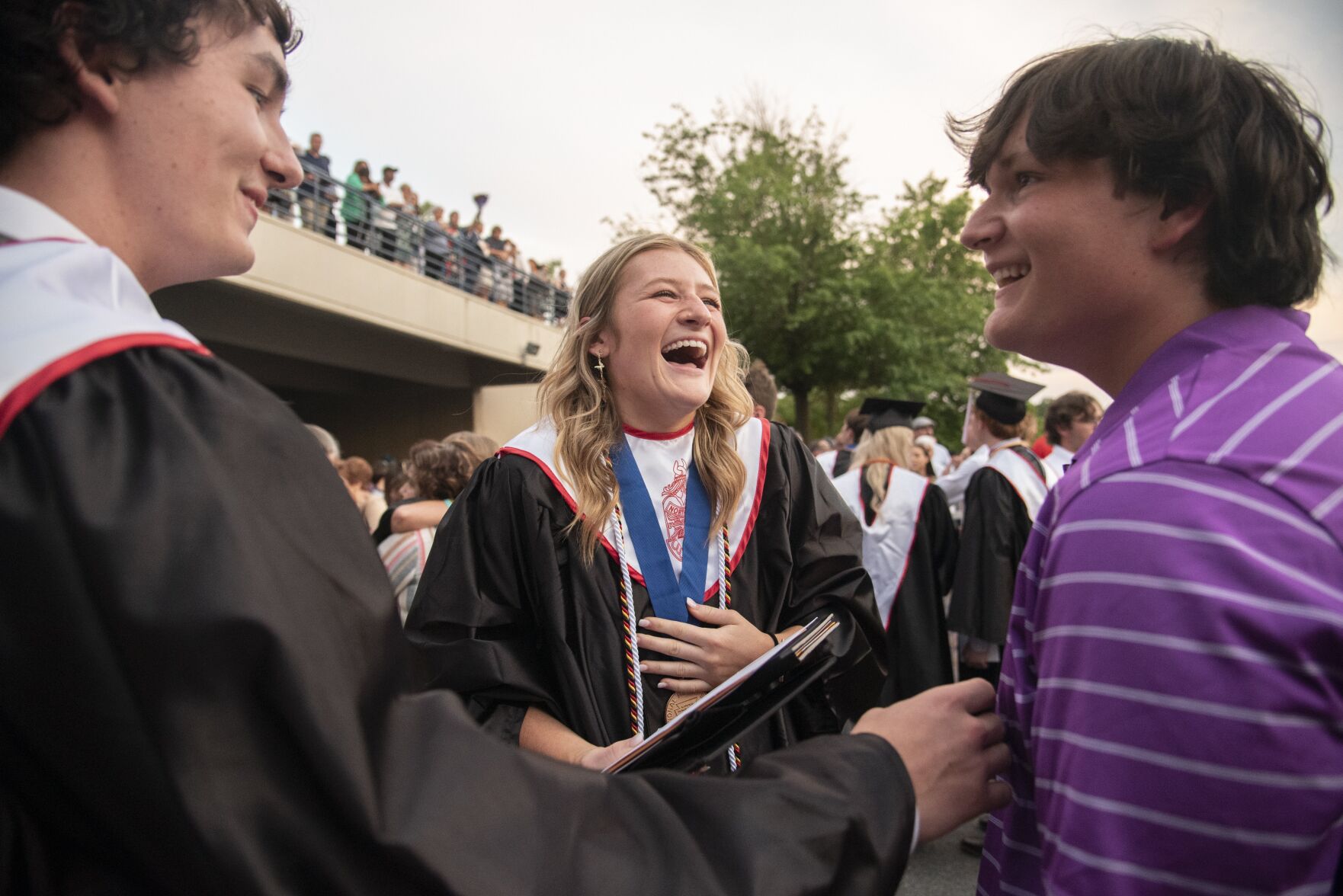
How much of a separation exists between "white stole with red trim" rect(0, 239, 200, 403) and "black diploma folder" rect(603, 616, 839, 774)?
78 cm

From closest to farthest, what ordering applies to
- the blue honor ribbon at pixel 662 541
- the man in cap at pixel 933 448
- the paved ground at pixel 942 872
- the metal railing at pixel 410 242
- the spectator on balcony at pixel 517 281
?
the blue honor ribbon at pixel 662 541 < the paved ground at pixel 942 872 < the man in cap at pixel 933 448 < the metal railing at pixel 410 242 < the spectator on balcony at pixel 517 281

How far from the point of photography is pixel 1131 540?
92 centimetres

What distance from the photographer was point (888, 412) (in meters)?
6.26

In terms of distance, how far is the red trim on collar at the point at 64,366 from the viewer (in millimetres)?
717

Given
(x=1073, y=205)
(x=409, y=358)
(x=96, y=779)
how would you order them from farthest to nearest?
(x=409, y=358) → (x=1073, y=205) → (x=96, y=779)

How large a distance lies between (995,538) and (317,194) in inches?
490

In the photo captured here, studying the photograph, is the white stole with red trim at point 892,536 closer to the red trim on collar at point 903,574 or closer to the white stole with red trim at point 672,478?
the red trim on collar at point 903,574

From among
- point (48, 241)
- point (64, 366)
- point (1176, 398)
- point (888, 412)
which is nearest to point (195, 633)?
point (64, 366)

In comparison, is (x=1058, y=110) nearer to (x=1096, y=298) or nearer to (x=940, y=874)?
(x=1096, y=298)

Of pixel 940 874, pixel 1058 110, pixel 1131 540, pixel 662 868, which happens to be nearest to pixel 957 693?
pixel 1131 540

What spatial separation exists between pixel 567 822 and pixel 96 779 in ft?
1.45

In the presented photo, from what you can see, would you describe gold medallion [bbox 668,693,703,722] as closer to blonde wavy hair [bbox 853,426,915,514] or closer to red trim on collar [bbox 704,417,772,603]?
red trim on collar [bbox 704,417,772,603]

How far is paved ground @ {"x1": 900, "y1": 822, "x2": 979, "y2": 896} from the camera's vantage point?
12.4 ft

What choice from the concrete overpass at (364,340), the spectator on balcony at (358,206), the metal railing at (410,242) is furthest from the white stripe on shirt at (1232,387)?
the spectator on balcony at (358,206)
